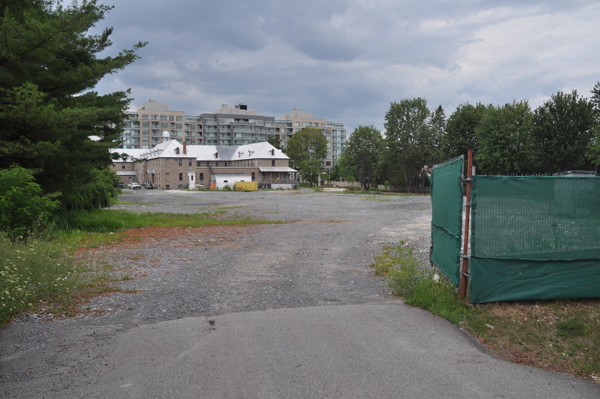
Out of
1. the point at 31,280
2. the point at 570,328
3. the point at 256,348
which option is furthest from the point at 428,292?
the point at 31,280

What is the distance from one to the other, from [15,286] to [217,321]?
129 inches

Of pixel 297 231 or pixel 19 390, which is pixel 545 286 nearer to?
pixel 19 390

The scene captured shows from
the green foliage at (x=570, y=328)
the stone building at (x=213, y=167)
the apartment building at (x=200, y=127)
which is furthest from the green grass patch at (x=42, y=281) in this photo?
the apartment building at (x=200, y=127)

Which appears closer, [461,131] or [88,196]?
[88,196]

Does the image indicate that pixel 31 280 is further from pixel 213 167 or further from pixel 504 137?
pixel 213 167

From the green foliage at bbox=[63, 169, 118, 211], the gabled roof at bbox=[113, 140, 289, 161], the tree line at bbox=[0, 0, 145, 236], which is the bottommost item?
the green foliage at bbox=[63, 169, 118, 211]

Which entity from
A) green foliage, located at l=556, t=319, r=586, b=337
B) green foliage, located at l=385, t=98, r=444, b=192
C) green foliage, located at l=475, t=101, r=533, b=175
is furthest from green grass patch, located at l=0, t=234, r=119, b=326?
green foliage, located at l=385, t=98, r=444, b=192

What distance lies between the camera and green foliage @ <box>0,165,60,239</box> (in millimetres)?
10766

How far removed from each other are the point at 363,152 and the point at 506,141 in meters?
33.5

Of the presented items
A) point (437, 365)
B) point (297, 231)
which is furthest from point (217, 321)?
point (297, 231)

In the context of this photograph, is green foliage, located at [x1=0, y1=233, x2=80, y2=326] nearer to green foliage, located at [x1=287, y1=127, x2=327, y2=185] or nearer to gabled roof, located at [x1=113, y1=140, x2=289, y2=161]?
gabled roof, located at [x1=113, y1=140, x2=289, y2=161]

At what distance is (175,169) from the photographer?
9019 centimetres

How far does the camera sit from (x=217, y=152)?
3863 inches

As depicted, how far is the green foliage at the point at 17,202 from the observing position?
1077 cm
